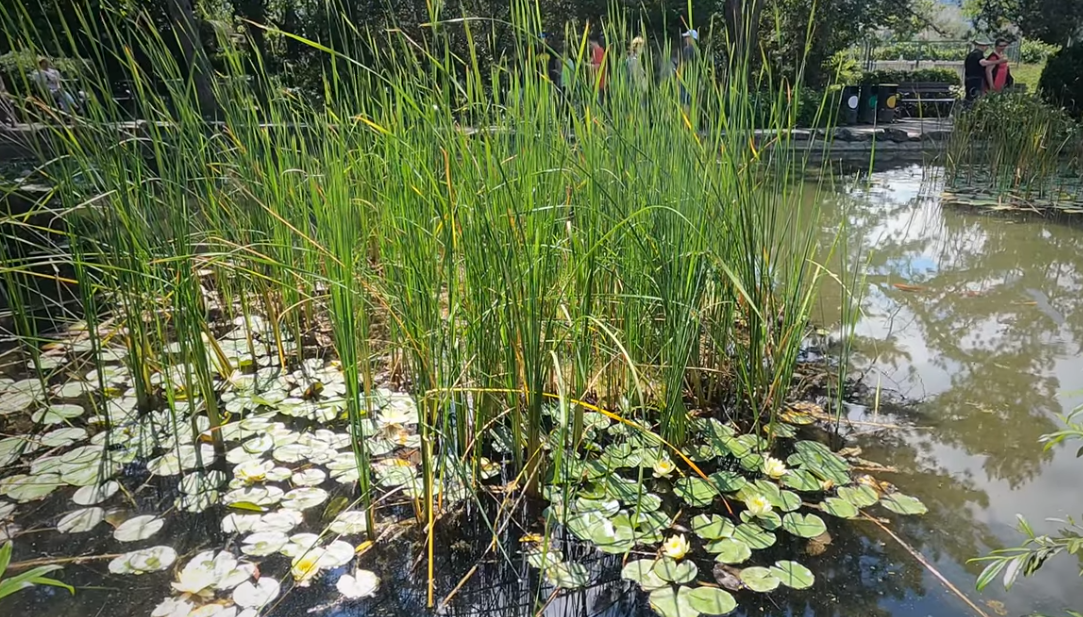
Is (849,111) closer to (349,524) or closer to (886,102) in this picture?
(886,102)

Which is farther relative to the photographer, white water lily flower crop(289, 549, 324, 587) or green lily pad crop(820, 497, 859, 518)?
green lily pad crop(820, 497, 859, 518)

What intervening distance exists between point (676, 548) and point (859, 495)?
48 centimetres

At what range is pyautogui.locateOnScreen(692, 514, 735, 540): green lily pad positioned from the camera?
1309 mm

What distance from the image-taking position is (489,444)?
62.7 inches

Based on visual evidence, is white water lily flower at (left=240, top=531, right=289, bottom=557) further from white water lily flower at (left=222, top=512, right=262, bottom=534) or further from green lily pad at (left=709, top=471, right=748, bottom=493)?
green lily pad at (left=709, top=471, right=748, bottom=493)

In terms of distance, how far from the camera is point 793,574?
1.21 metres

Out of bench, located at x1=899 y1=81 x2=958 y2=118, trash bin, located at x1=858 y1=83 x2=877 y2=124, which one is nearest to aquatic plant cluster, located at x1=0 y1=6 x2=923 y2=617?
trash bin, located at x1=858 y1=83 x2=877 y2=124

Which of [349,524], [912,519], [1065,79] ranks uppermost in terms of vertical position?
[1065,79]

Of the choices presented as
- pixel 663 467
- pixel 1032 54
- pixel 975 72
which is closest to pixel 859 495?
pixel 663 467

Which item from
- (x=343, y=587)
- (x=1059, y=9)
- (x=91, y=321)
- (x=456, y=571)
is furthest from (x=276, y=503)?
(x=1059, y=9)

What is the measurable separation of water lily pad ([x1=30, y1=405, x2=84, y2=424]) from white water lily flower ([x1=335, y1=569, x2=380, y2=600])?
0.96 m

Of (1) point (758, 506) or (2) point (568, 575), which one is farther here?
(1) point (758, 506)

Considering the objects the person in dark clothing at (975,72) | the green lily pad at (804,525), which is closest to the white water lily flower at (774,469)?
the green lily pad at (804,525)

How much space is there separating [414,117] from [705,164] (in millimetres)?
640
